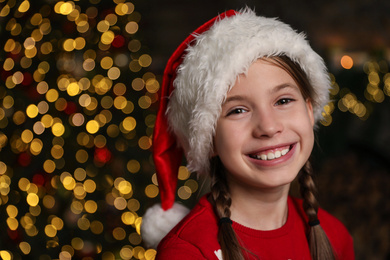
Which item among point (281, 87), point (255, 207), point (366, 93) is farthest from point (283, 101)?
point (366, 93)

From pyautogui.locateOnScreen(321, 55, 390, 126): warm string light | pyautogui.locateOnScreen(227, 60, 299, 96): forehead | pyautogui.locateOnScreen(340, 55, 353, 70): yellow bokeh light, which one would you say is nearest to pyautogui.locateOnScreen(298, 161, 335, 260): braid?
pyautogui.locateOnScreen(227, 60, 299, 96): forehead

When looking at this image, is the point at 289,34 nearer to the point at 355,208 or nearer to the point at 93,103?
the point at 93,103

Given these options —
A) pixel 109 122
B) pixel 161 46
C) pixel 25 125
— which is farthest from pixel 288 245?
pixel 161 46

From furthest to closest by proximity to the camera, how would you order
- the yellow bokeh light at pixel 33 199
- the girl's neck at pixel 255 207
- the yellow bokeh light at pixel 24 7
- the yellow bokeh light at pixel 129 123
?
the yellow bokeh light at pixel 129 123, the yellow bokeh light at pixel 33 199, the yellow bokeh light at pixel 24 7, the girl's neck at pixel 255 207

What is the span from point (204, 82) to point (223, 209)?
349mm

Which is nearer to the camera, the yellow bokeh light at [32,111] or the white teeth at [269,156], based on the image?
the white teeth at [269,156]

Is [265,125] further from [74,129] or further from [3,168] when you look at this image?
[3,168]

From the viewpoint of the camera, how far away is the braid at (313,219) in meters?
1.37

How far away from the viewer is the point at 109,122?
2.45 metres

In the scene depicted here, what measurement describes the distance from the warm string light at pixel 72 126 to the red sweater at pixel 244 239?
121 cm

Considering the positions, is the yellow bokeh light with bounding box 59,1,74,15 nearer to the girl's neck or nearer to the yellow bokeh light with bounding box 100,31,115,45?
the yellow bokeh light with bounding box 100,31,115,45

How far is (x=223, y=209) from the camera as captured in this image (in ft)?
4.18

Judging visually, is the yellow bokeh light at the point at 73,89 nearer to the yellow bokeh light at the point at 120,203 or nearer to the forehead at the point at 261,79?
the yellow bokeh light at the point at 120,203

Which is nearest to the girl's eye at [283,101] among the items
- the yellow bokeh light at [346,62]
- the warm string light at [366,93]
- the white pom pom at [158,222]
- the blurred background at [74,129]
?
the white pom pom at [158,222]
